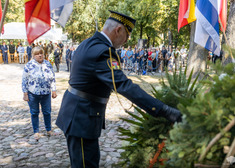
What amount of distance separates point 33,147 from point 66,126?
285cm

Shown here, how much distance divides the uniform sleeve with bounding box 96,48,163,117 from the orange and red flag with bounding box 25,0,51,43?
2.54 meters

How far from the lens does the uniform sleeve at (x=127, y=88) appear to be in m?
2.06

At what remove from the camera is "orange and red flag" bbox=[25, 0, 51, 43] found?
4.30 m

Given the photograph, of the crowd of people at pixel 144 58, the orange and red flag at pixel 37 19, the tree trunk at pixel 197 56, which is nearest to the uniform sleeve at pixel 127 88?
the orange and red flag at pixel 37 19

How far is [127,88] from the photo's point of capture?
212cm

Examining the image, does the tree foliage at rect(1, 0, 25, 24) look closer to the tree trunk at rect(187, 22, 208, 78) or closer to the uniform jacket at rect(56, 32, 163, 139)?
the tree trunk at rect(187, 22, 208, 78)

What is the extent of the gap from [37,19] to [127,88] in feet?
9.67

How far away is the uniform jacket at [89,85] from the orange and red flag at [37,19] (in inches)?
84.4

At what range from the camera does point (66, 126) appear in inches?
102

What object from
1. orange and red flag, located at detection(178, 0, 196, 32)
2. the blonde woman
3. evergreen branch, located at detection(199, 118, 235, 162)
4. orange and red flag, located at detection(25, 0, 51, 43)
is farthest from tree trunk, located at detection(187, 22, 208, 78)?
evergreen branch, located at detection(199, 118, 235, 162)

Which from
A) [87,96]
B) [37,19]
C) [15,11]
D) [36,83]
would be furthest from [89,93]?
[15,11]

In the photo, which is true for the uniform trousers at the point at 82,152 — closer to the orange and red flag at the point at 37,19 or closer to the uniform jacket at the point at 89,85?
the uniform jacket at the point at 89,85

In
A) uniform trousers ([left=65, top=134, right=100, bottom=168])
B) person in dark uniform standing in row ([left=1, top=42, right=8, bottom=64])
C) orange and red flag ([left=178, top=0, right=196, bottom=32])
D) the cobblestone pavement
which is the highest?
orange and red flag ([left=178, top=0, right=196, bottom=32])

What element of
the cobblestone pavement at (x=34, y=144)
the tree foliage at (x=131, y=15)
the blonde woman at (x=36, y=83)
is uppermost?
the tree foliage at (x=131, y=15)
